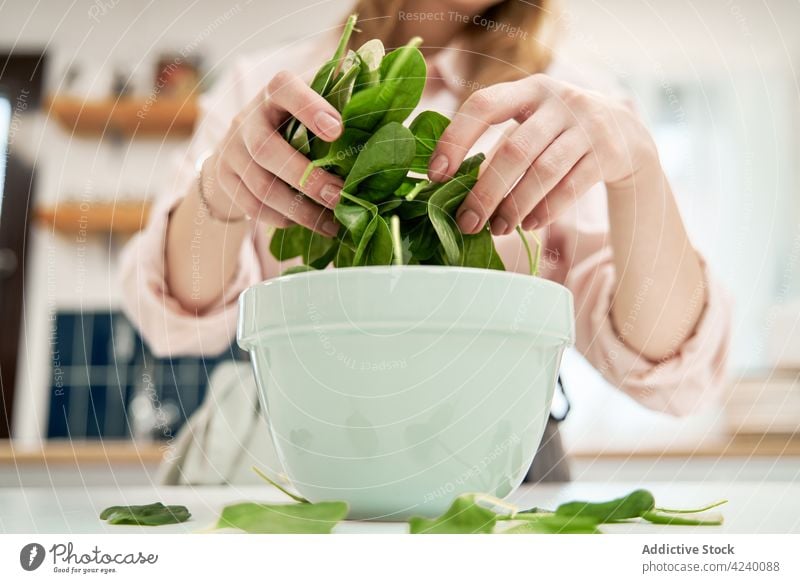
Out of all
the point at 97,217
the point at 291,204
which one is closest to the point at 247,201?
the point at 291,204

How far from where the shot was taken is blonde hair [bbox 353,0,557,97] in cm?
47

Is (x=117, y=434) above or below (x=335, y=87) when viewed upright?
below

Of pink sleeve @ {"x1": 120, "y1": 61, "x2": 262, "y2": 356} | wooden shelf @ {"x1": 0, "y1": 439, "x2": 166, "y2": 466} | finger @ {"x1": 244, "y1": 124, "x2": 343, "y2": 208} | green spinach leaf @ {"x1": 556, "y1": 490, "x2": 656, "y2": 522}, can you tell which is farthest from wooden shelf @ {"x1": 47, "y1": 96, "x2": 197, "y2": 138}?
green spinach leaf @ {"x1": 556, "y1": 490, "x2": 656, "y2": 522}

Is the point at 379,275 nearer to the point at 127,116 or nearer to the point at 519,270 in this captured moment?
the point at 519,270

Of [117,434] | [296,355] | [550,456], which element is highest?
[296,355]

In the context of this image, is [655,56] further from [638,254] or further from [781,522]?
[781,522]

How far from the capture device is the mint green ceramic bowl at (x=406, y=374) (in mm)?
183

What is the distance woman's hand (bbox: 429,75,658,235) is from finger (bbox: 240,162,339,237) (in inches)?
1.8

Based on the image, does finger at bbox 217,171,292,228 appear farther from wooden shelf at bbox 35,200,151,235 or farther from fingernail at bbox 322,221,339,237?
wooden shelf at bbox 35,200,151,235

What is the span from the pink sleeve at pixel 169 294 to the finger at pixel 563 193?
211 millimetres

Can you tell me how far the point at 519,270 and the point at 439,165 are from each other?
21 centimetres

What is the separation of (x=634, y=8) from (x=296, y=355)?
1.20 feet

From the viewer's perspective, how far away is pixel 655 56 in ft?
2.19
